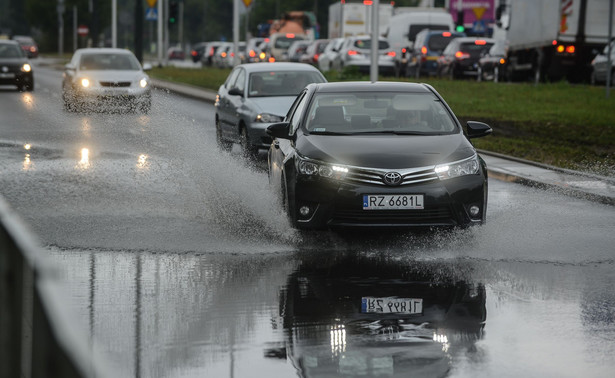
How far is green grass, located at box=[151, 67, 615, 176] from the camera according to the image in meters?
18.9

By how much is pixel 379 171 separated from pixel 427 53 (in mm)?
36898

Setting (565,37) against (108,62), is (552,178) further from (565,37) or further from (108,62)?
(565,37)

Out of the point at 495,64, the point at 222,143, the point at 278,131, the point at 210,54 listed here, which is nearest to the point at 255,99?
the point at 222,143

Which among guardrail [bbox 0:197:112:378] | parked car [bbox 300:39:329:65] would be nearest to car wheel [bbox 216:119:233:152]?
guardrail [bbox 0:197:112:378]

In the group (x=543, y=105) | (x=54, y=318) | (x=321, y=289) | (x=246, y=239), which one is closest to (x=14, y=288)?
(x=54, y=318)

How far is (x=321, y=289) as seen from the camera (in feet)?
26.6

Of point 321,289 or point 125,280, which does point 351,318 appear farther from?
point 125,280

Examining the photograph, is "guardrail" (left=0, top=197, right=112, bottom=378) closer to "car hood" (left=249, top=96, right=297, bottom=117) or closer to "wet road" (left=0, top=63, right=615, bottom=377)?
"wet road" (left=0, top=63, right=615, bottom=377)

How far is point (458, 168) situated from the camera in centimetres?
1031

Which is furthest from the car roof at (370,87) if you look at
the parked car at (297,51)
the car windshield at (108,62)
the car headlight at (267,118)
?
the parked car at (297,51)

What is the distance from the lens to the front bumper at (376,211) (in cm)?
993

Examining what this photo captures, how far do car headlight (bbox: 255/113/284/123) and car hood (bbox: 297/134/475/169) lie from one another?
6.94m

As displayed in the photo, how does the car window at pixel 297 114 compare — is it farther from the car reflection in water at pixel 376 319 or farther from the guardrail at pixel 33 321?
the guardrail at pixel 33 321

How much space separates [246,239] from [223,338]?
3.91 meters
